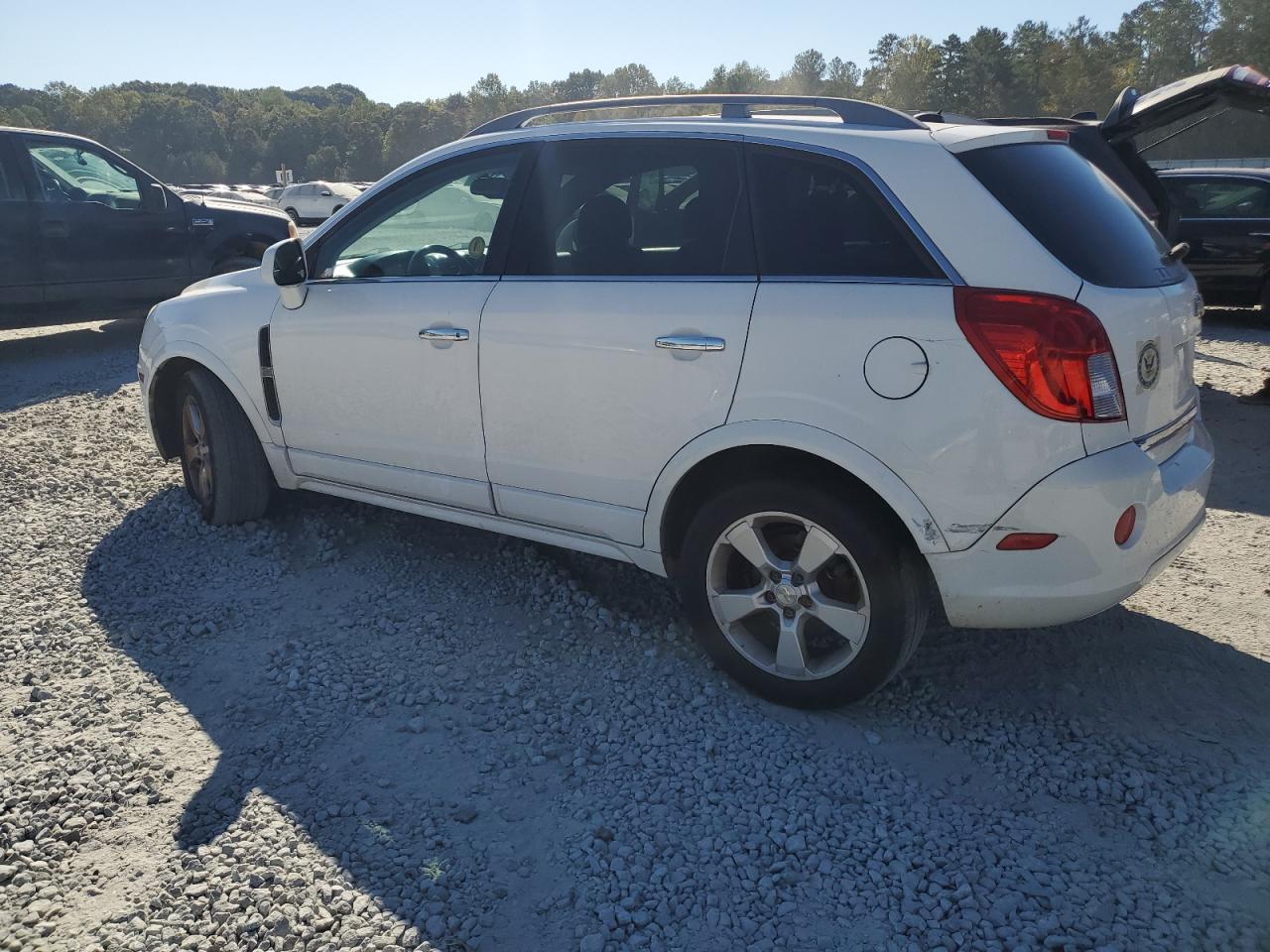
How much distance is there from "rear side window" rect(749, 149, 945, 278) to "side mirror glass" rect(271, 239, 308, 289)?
210 cm

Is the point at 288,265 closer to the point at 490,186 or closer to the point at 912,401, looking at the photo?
the point at 490,186

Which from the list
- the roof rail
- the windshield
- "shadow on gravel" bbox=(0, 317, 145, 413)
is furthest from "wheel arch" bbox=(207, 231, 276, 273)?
the roof rail

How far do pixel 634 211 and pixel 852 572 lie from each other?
4.95 ft

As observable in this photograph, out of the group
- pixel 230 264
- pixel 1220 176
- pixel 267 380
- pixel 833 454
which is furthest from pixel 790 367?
pixel 1220 176

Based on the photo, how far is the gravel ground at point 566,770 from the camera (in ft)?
8.16

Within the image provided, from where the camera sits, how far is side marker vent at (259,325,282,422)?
14.8 feet

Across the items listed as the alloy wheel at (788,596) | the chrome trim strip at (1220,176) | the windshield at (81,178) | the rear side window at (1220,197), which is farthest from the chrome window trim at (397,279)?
the chrome trim strip at (1220,176)

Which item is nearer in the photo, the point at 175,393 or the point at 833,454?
the point at 833,454

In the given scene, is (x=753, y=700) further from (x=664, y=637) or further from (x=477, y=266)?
(x=477, y=266)

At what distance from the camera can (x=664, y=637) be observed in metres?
3.88

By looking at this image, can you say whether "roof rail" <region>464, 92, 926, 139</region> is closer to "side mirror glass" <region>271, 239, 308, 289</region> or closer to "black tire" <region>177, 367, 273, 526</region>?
"side mirror glass" <region>271, 239, 308, 289</region>

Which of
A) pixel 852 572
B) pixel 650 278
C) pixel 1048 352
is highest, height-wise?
pixel 650 278

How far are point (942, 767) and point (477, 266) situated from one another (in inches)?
96.2

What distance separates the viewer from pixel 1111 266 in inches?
117
